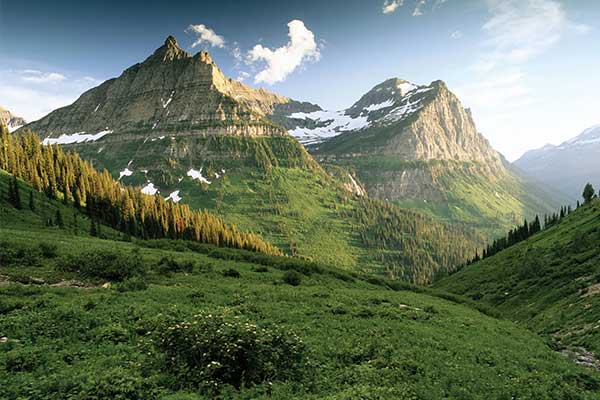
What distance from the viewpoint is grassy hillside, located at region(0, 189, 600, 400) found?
46.6 ft

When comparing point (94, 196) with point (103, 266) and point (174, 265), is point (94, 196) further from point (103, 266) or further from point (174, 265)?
point (103, 266)

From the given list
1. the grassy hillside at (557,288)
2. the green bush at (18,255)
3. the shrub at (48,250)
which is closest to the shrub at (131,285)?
the green bush at (18,255)

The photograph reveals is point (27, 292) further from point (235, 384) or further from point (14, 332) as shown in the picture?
point (235, 384)

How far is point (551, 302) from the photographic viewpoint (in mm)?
44781

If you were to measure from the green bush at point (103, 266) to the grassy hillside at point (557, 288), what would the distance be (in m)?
42.2

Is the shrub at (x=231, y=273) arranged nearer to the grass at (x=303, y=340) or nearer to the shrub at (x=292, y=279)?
the shrub at (x=292, y=279)

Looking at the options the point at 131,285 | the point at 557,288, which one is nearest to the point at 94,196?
the point at 131,285

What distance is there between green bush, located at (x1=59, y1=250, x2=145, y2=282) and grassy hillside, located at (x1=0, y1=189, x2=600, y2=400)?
0.53 ft

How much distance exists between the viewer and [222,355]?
14969 millimetres

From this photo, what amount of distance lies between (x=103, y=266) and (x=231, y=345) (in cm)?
2556

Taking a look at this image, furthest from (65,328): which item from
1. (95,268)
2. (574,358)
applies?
(574,358)

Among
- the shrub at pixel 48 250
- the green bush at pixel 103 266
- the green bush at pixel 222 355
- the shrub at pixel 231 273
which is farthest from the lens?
the shrub at pixel 231 273

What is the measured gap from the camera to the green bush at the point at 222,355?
47.1 feet

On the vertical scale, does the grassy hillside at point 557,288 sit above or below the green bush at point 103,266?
below
